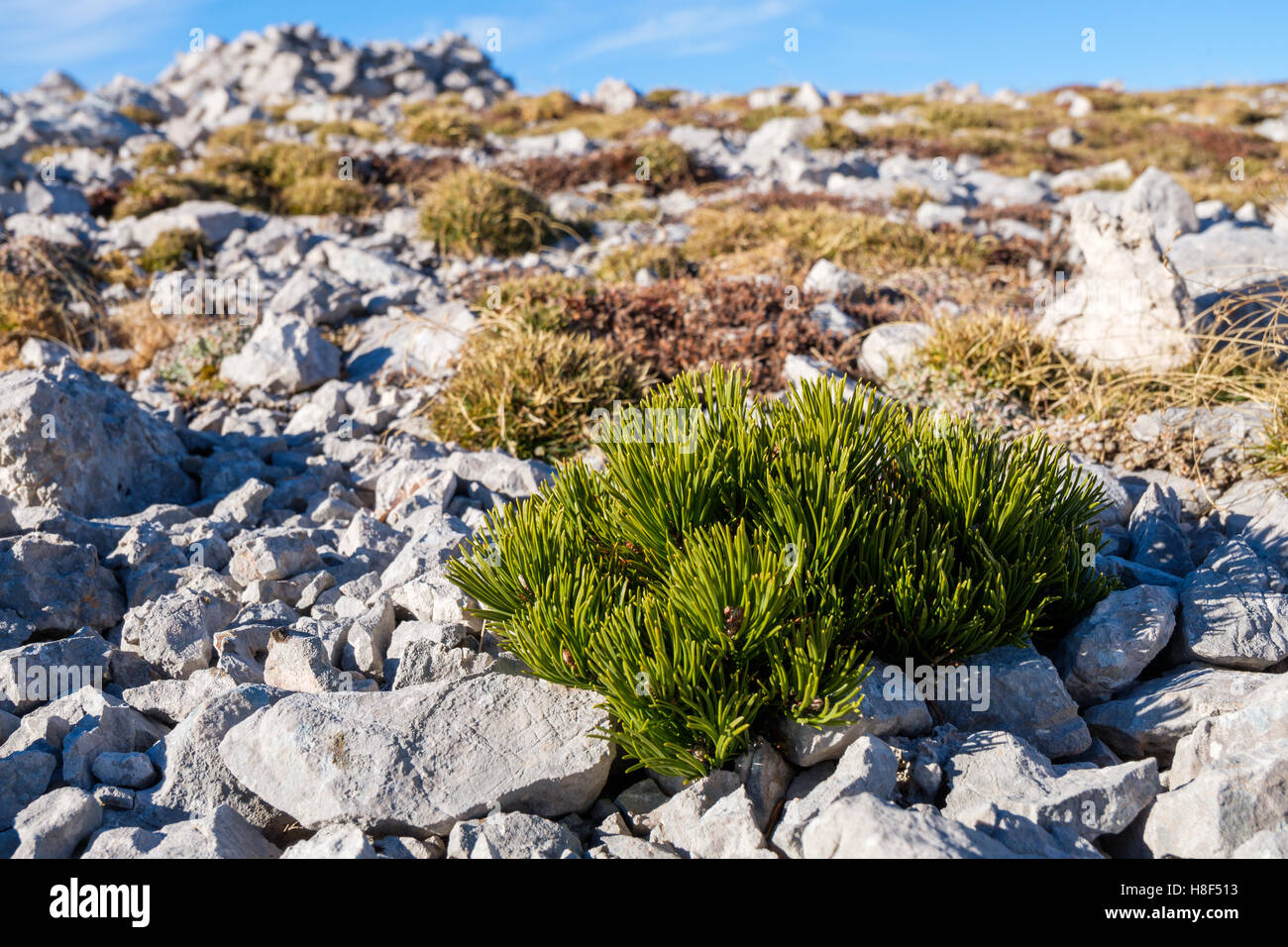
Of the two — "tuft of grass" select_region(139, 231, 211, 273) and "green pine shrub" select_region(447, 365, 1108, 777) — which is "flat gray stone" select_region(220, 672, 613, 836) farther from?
"tuft of grass" select_region(139, 231, 211, 273)

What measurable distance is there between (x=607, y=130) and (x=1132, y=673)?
95.6ft

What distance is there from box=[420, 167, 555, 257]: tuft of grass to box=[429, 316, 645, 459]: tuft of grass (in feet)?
18.4

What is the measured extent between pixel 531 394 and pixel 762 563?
429 centimetres

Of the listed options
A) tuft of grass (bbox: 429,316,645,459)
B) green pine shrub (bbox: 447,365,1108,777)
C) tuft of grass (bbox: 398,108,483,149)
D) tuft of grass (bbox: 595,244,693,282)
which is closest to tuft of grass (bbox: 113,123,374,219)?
tuft of grass (bbox: 398,108,483,149)

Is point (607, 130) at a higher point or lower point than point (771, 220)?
higher

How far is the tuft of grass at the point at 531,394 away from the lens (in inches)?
263

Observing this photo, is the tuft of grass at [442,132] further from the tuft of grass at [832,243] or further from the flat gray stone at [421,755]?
the flat gray stone at [421,755]

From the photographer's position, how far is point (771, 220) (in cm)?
1326

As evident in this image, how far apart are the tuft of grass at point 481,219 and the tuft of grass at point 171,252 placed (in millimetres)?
3271

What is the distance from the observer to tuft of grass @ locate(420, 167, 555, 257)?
1234cm
